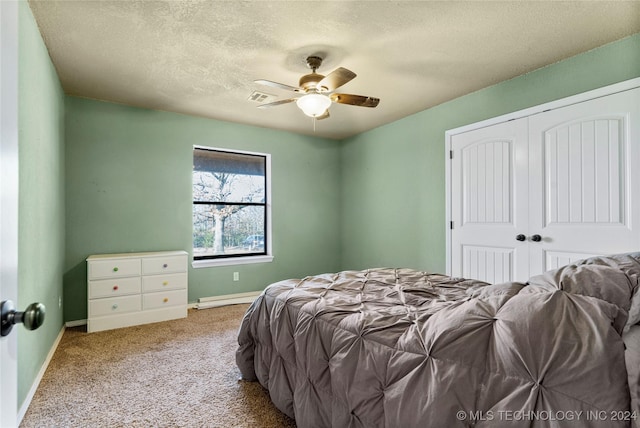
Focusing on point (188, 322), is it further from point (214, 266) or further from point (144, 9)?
point (144, 9)

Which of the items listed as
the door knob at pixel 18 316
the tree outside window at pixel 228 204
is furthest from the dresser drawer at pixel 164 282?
the door knob at pixel 18 316

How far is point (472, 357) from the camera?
1016mm

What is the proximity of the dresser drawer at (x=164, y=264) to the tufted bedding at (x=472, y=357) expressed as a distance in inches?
92.5

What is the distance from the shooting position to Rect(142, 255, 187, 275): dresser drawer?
354 cm

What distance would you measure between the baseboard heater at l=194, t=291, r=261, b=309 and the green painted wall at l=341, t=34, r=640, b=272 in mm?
1719

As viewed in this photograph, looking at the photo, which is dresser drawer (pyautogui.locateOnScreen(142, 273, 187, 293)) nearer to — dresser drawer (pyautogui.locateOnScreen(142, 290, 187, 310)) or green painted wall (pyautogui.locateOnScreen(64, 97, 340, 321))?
dresser drawer (pyautogui.locateOnScreen(142, 290, 187, 310))

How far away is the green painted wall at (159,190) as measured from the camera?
11.6ft

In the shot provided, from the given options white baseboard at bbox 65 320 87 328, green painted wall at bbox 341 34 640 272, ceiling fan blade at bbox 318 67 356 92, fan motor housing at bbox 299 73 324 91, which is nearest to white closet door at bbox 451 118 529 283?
green painted wall at bbox 341 34 640 272

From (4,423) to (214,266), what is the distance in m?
3.72

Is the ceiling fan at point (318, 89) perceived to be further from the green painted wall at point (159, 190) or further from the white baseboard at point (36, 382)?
the white baseboard at point (36, 382)

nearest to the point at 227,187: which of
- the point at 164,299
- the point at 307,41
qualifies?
the point at 164,299

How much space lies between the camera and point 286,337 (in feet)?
5.89

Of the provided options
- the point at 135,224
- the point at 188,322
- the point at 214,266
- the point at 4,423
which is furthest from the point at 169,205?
the point at 4,423

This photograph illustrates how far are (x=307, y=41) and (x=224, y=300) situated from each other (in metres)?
3.36
